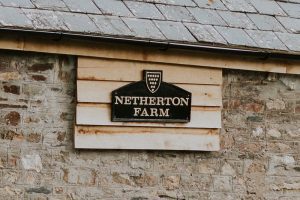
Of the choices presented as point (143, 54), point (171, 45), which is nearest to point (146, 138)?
point (143, 54)

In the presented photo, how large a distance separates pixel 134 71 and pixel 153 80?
212 millimetres

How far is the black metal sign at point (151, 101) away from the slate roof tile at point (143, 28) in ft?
1.21

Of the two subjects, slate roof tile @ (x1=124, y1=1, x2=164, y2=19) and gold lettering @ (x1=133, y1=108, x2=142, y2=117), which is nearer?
gold lettering @ (x1=133, y1=108, x2=142, y2=117)

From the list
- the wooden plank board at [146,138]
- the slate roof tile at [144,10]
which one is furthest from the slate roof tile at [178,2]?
the wooden plank board at [146,138]

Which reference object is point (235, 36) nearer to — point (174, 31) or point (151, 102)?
point (174, 31)

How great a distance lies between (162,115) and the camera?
7754 mm

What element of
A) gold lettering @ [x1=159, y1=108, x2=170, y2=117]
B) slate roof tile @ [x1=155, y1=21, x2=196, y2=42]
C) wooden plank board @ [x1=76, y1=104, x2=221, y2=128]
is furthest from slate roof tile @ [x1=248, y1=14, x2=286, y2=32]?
gold lettering @ [x1=159, y1=108, x2=170, y2=117]

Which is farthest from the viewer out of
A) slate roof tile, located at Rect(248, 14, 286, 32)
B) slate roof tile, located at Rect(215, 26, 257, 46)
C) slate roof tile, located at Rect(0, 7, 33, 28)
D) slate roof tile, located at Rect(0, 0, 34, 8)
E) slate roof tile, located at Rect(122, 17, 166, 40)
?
slate roof tile, located at Rect(248, 14, 286, 32)

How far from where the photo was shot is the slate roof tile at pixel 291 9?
28.4 feet

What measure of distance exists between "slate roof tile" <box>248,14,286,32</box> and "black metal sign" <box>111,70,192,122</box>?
1174mm

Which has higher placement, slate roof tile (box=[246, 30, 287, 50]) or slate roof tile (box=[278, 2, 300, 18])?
slate roof tile (box=[278, 2, 300, 18])

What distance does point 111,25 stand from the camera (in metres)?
7.47

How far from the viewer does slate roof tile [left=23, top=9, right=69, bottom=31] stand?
7098 millimetres

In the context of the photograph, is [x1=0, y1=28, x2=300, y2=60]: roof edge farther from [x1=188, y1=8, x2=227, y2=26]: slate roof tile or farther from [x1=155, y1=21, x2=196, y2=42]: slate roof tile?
[x1=188, y1=8, x2=227, y2=26]: slate roof tile
